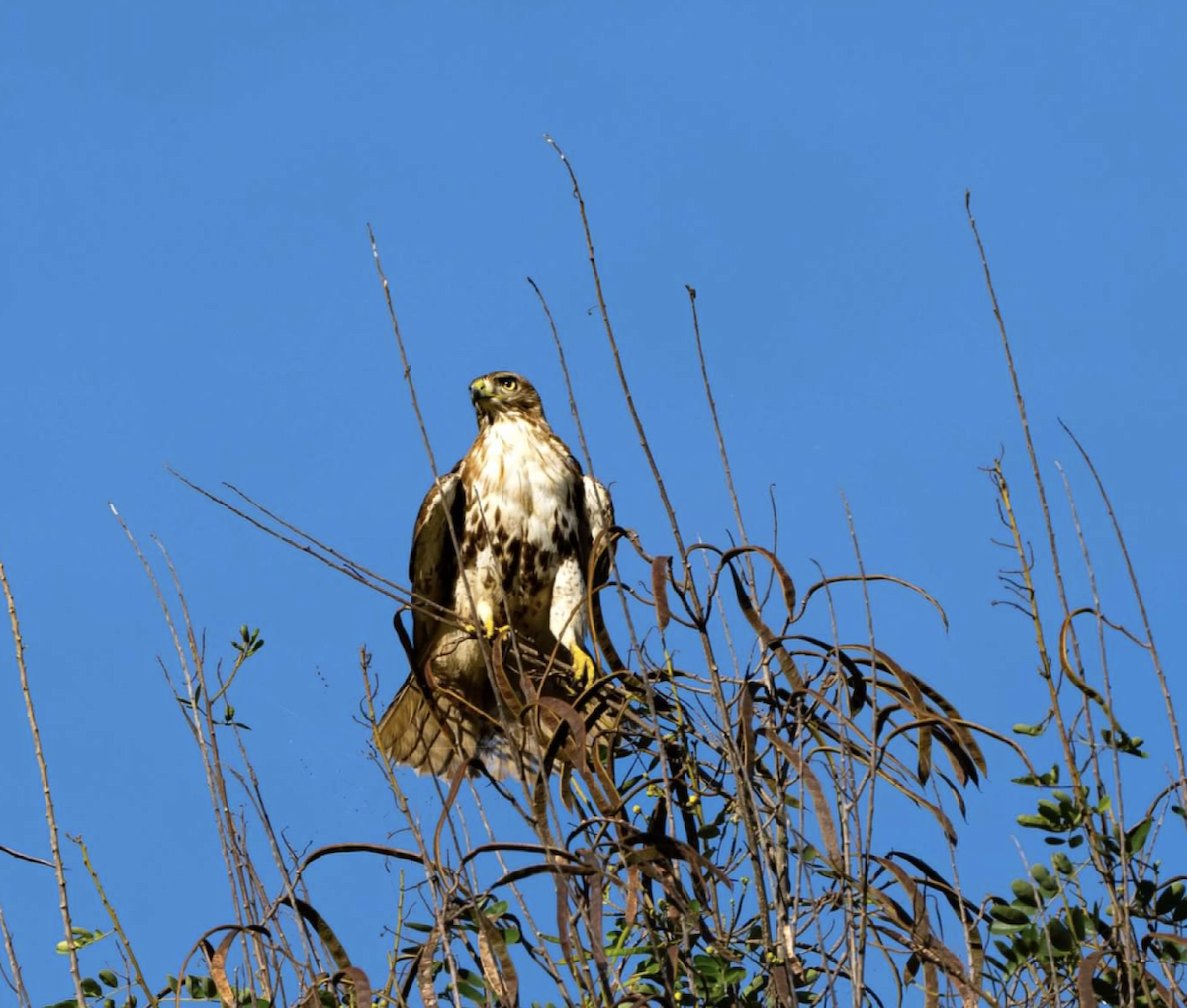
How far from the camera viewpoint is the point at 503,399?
6988 mm

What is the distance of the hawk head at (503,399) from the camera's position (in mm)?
6957

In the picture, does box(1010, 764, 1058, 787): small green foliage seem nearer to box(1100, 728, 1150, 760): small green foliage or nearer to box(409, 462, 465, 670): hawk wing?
box(1100, 728, 1150, 760): small green foliage

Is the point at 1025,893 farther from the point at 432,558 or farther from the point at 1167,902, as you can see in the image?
the point at 432,558

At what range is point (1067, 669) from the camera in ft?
10.7

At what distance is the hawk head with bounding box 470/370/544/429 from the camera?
6.96 m

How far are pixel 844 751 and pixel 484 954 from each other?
76 cm

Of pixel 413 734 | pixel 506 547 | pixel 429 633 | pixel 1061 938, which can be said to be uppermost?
pixel 506 547

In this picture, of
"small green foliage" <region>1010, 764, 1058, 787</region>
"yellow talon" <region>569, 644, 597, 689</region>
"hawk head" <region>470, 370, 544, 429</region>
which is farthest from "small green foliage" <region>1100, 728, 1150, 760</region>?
"hawk head" <region>470, 370, 544, 429</region>

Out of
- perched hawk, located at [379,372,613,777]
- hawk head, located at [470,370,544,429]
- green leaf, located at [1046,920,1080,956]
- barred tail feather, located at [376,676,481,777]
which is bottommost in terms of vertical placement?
green leaf, located at [1046,920,1080,956]

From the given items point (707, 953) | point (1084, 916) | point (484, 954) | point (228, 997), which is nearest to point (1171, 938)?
point (1084, 916)

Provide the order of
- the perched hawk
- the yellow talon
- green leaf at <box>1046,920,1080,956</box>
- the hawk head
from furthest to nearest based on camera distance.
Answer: the hawk head
the perched hawk
the yellow talon
green leaf at <box>1046,920,1080,956</box>

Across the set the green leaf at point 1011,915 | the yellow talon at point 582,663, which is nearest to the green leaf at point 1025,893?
the green leaf at point 1011,915

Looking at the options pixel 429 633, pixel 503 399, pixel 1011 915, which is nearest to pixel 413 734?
pixel 429 633

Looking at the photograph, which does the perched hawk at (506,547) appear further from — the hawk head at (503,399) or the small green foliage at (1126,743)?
the small green foliage at (1126,743)
